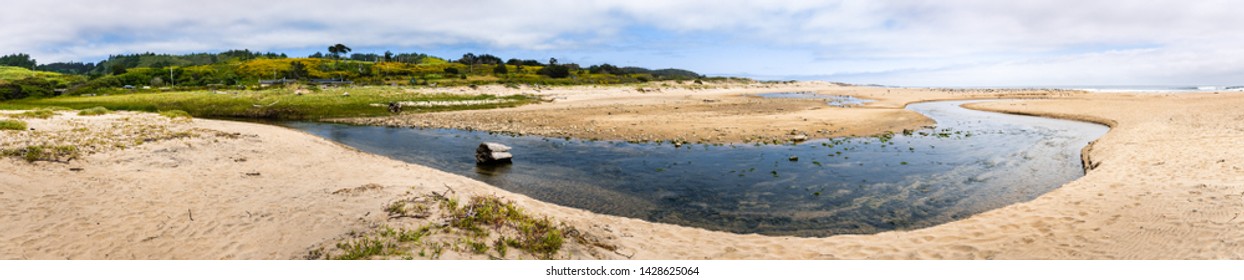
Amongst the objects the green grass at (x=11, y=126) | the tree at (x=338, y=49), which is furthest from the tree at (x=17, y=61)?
the green grass at (x=11, y=126)

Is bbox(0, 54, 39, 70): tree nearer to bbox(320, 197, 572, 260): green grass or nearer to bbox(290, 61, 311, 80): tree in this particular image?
bbox(290, 61, 311, 80): tree

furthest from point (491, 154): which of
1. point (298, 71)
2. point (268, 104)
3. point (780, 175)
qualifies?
point (298, 71)

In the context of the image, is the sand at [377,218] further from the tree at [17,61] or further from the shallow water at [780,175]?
the tree at [17,61]

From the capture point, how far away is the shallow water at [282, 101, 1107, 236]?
1263 cm

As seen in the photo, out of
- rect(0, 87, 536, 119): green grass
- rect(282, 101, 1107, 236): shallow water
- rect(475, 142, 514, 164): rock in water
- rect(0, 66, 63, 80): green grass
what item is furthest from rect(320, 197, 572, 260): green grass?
rect(0, 66, 63, 80): green grass

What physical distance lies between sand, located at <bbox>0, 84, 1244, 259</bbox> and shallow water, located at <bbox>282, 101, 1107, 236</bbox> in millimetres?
1505

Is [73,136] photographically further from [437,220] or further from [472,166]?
[437,220]

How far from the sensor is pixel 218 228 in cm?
886

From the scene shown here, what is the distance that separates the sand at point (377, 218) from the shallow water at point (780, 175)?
151cm

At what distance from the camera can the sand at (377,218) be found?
26.8ft

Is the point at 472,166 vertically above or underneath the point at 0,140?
underneath

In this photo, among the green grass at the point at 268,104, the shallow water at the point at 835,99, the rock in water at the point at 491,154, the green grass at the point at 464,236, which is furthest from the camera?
the shallow water at the point at 835,99

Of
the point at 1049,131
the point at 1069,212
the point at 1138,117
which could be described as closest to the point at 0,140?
the point at 1069,212
